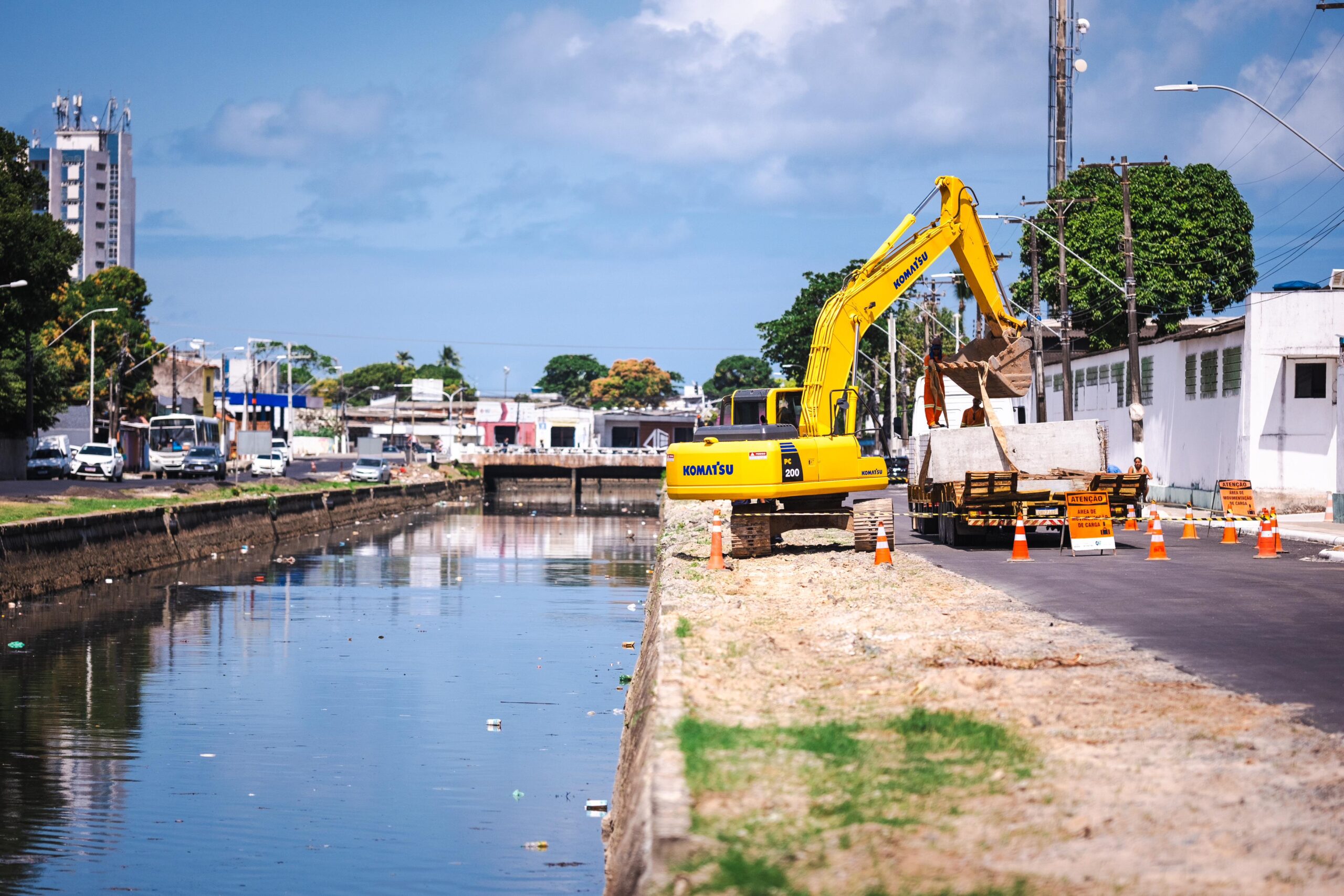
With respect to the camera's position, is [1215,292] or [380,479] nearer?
[1215,292]

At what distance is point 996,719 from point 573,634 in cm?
1704

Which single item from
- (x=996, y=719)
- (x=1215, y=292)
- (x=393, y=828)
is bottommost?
(x=393, y=828)

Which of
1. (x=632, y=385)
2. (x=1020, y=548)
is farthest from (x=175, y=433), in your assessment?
(x=632, y=385)

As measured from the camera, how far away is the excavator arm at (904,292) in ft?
79.1

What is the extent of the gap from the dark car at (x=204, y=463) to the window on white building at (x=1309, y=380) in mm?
46794

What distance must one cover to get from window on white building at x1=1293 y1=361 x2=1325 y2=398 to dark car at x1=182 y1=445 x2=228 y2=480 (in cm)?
4679

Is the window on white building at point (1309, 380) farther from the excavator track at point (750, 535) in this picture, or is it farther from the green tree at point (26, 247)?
the green tree at point (26, 247)

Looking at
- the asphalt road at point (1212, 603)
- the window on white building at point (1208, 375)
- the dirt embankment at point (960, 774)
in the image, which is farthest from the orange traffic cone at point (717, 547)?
the window on white building at point (1208, 375)

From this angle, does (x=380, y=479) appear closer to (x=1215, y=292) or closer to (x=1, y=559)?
(x=1215, y=292)

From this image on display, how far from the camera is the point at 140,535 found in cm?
3703

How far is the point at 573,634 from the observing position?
85.3 feet

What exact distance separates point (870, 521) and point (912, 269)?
4766 millimetres

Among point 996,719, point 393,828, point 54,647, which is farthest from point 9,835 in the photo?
point 54,647

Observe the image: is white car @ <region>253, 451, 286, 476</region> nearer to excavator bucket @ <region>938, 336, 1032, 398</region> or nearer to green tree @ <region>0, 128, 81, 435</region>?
green tree @ <region>0, 128, 81, 435</region>
